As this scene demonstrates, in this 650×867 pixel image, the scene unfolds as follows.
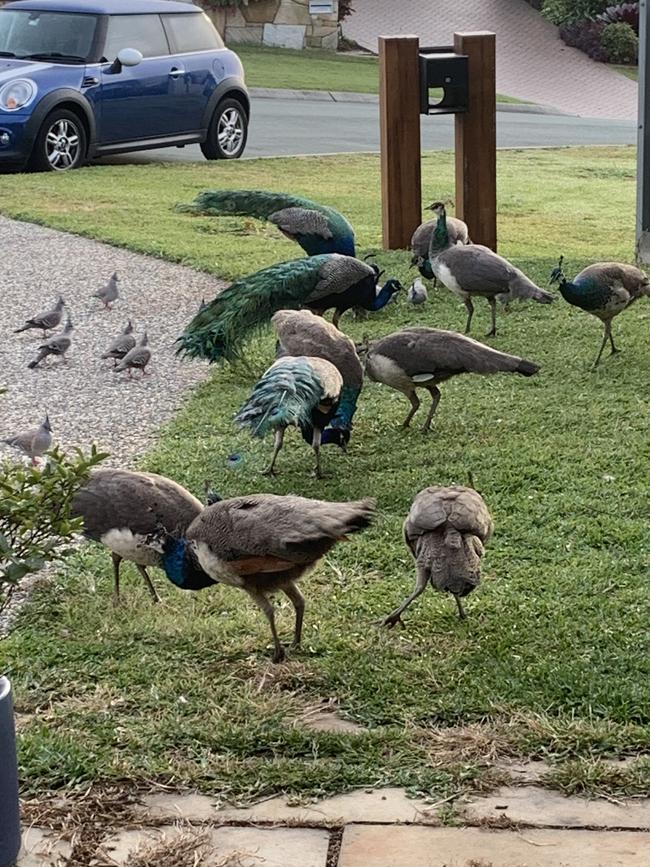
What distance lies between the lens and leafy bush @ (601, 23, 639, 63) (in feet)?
126

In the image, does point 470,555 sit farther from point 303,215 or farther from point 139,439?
point 303,215

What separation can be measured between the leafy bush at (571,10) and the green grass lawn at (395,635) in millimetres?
34344

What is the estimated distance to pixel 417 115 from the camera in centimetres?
1176

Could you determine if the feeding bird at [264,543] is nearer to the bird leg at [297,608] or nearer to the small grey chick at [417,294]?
the bird leg at [297,608]

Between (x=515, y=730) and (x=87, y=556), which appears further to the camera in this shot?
(x=87, y=556)

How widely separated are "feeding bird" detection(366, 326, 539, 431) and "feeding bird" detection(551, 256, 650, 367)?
1587 mm

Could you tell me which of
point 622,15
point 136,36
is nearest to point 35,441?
point 136,36

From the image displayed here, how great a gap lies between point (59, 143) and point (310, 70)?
57.4 ft

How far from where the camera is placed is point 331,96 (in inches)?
1152

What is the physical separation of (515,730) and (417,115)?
851cm

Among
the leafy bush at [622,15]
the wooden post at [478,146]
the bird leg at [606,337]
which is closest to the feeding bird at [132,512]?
the bird leg at [606,337]

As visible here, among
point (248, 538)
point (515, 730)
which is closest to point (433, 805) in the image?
point (515, 730)

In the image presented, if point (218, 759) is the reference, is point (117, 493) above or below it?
above

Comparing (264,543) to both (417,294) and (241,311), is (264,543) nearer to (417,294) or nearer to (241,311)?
(241,311)
